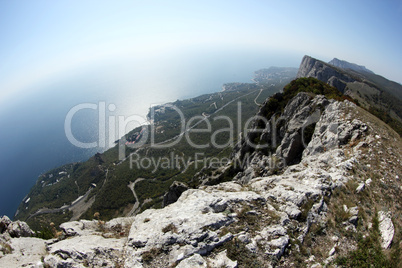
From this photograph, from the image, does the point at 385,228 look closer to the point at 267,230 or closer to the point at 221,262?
the point at 267,230

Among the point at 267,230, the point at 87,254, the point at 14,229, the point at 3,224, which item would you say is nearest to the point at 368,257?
the point at 267,230

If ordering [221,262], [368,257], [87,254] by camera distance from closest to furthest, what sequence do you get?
1. [221,262]
2. [368,257]
3. [87,254]

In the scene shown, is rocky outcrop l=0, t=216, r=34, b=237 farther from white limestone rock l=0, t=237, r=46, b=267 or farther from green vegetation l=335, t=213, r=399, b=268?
green vegetation l=335, t=213, r=399, b=268

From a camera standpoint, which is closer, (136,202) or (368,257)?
(368,257)

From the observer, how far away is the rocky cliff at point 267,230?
8.69 m

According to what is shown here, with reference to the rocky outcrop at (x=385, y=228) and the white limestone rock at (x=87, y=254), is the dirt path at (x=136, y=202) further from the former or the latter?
the rocky outcrop at (x=385, y=228)

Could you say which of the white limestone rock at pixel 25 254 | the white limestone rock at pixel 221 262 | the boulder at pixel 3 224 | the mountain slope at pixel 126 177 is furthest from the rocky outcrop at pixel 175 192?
the white limestone rock at pixel 221 262

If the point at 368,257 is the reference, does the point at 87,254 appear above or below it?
below

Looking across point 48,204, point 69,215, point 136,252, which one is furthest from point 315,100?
point 48,204

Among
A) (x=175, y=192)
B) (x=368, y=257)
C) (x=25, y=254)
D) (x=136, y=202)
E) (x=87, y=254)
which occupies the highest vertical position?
(x=368, y=257)

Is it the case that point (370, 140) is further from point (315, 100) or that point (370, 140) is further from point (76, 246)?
point (76, 246)

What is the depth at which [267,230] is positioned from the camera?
9.90m

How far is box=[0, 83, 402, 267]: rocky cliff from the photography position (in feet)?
28.5

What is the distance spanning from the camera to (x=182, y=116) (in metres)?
185
